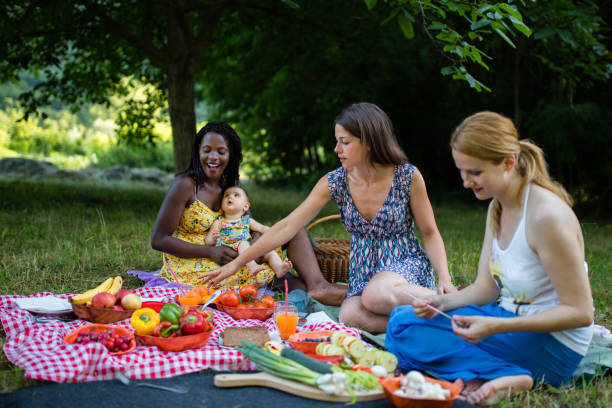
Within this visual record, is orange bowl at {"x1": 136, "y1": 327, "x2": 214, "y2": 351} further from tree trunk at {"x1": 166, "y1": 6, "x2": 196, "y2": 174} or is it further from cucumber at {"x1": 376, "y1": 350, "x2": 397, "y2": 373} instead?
tree trunk at {"x1": 166, "y1": 6, "x2": 196, "y2": 174}

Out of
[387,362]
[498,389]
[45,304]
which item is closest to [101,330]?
[45,304]

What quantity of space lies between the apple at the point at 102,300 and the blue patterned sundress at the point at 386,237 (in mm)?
1703

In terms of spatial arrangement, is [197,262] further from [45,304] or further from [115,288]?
[45,304]

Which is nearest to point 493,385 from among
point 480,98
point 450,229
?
point 450,229

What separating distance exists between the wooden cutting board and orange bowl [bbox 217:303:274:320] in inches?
42.8

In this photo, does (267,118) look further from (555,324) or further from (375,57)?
(555,324)

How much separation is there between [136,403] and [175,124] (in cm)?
755

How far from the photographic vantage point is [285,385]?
273 centimetres

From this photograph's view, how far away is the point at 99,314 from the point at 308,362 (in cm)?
159

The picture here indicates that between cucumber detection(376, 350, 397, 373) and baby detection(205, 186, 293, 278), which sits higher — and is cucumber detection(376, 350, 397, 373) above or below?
below

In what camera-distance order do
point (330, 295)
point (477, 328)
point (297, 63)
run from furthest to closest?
point (297, 63) < point (330, 295) < point (477, 328)

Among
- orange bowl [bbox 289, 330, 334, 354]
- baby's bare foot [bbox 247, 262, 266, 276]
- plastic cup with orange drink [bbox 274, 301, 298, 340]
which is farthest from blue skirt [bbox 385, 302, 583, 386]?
baby's bare foot [bbox 247, 262, 266, 276]

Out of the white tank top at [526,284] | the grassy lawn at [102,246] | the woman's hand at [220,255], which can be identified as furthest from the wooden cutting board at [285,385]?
the woman's hand at [220,255]

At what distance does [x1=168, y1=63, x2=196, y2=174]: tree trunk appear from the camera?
9555mm
